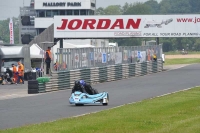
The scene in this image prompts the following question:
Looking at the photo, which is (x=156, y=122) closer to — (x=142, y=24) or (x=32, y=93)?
(x=32, y=93)

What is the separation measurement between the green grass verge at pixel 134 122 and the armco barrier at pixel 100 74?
43.3 feet

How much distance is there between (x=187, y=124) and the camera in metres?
12.1

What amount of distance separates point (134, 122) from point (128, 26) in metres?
38.4

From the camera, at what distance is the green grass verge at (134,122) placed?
11.6 meters

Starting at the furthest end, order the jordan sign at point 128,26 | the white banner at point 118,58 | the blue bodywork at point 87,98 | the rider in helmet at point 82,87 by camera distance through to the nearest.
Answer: the jordan sign at point 128,26, the white banner at point 118,58, the rider in helmet at point 82,87, the blue bodywork at point 87,98

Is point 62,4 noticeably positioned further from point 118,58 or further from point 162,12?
point 162,12

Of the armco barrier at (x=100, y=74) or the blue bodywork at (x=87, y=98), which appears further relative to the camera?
the armco barrier at (x=100, y=74)

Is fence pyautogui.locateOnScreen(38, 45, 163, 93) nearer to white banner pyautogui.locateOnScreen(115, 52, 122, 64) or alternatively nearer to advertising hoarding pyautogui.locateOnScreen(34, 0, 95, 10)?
white banner pyautogui.locateOnScreen(115, 52, 122, 64)

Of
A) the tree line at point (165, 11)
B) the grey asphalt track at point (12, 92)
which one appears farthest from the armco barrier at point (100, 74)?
the tree line at point (165, 11)

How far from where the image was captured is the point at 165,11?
18538cm

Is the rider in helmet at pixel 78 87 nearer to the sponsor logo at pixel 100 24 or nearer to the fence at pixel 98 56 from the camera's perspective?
the fence at pixel 98 56

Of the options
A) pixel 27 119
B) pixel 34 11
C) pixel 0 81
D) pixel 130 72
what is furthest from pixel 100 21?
pixel 34 11

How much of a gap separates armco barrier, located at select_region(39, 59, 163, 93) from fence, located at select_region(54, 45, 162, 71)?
0.37 m

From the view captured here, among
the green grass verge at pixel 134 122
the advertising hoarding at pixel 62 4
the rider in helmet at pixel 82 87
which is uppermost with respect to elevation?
the advertising hoarding at pixel 62 4
